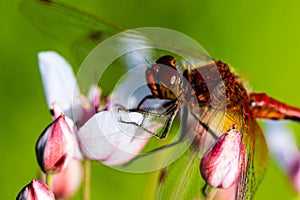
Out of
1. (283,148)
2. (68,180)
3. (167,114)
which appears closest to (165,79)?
(167,114)

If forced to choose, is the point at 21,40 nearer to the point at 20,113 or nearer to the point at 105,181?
the point at 20,113

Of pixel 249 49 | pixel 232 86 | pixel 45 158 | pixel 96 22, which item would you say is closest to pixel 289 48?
pixel 249 49

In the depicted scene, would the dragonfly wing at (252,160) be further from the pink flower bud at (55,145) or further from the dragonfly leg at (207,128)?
the pink flower bud at (55,145)

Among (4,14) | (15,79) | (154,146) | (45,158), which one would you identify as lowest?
(45,158)

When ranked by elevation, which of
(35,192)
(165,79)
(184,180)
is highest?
(165,79)

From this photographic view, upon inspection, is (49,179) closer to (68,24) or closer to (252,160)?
(252,160)

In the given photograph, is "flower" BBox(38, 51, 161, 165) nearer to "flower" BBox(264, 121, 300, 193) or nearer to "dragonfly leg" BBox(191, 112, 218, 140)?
"dragonfly leg" BBox(191, 112, 218, 140)
